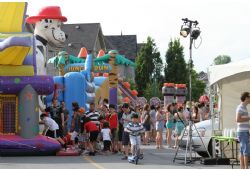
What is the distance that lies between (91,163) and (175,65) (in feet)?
188

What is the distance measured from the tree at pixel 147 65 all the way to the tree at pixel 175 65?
3.86 feet

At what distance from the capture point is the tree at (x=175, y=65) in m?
71.0

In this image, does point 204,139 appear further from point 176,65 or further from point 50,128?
point 176,65

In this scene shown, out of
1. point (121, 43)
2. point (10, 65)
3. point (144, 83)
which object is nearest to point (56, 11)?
point (10, 65)

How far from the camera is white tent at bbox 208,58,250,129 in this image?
14.7 m

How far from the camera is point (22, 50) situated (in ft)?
50.6

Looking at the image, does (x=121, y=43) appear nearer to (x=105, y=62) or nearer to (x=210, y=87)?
(x=105, y=62)

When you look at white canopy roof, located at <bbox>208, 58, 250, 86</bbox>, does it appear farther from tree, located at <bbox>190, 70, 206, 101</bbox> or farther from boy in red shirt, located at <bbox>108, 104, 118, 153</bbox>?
tree, located at <bbox>190, 70, 206, 101</bbox>

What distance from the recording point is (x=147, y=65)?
70.1 meters

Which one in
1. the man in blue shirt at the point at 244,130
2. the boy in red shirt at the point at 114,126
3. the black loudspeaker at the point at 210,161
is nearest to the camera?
the man in blue shirt at the point at 244,130

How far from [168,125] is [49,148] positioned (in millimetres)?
5714

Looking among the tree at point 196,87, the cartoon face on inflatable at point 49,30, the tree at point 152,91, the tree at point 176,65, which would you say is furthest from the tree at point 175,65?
the cartoon face on inflatable at point 49,30

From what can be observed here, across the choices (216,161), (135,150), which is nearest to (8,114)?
(135,150)

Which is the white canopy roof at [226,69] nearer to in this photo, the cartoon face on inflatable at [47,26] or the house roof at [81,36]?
the cartoon face on inflatable at [47,26]
